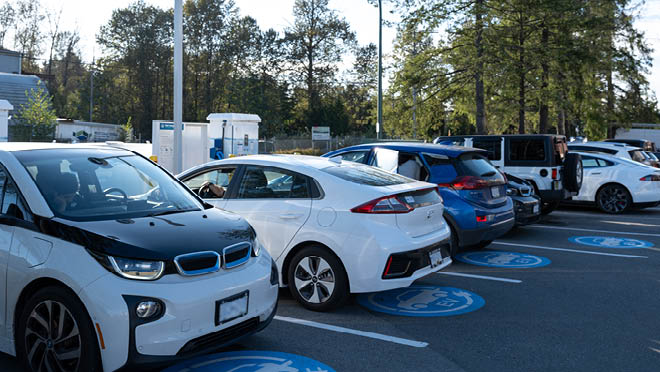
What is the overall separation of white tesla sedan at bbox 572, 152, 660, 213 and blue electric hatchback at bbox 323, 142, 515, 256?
666cm

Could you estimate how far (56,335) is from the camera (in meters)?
3.60

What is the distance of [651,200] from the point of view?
13242 millimetres

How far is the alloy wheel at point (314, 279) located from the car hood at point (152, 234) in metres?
1.28

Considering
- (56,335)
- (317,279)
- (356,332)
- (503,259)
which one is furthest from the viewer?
(503,259)

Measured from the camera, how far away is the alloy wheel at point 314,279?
5.44 meters

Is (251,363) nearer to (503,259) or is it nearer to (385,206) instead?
(385,206)

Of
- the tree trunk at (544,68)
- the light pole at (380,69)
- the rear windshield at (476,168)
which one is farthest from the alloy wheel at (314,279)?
the light pole at (380,69)

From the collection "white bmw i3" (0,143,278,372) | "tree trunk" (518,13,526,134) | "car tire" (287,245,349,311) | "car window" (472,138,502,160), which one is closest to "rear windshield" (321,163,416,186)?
"car tire" (287,245,349,311)

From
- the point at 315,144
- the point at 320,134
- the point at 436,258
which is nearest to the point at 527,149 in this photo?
the point at 436,258

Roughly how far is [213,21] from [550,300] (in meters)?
60.8

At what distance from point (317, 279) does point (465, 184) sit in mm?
2842

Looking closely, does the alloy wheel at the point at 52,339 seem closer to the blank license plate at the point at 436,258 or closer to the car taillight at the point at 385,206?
the car taillight at the point at 385,206

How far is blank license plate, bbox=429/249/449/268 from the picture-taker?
18.4ft

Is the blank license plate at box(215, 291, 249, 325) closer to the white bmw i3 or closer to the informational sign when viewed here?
the white bmw i3
